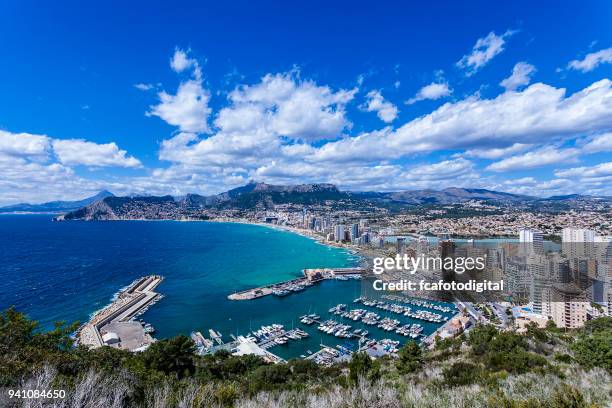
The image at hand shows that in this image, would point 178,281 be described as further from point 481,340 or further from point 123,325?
point 481,340

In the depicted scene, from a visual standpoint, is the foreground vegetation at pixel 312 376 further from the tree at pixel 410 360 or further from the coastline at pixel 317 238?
the coastline at pixel 317 238

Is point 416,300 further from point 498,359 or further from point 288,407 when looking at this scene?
point 288,407

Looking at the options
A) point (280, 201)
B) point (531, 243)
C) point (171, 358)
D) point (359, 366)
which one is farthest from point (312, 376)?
point (280, 201)

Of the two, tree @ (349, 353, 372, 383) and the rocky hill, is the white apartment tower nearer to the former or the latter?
tree @ (349, 353, 372, 383)

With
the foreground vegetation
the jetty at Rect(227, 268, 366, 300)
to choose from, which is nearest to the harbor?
the foreground vegetation

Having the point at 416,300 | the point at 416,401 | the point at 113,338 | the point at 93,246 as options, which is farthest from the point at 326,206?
the point at 416,401
